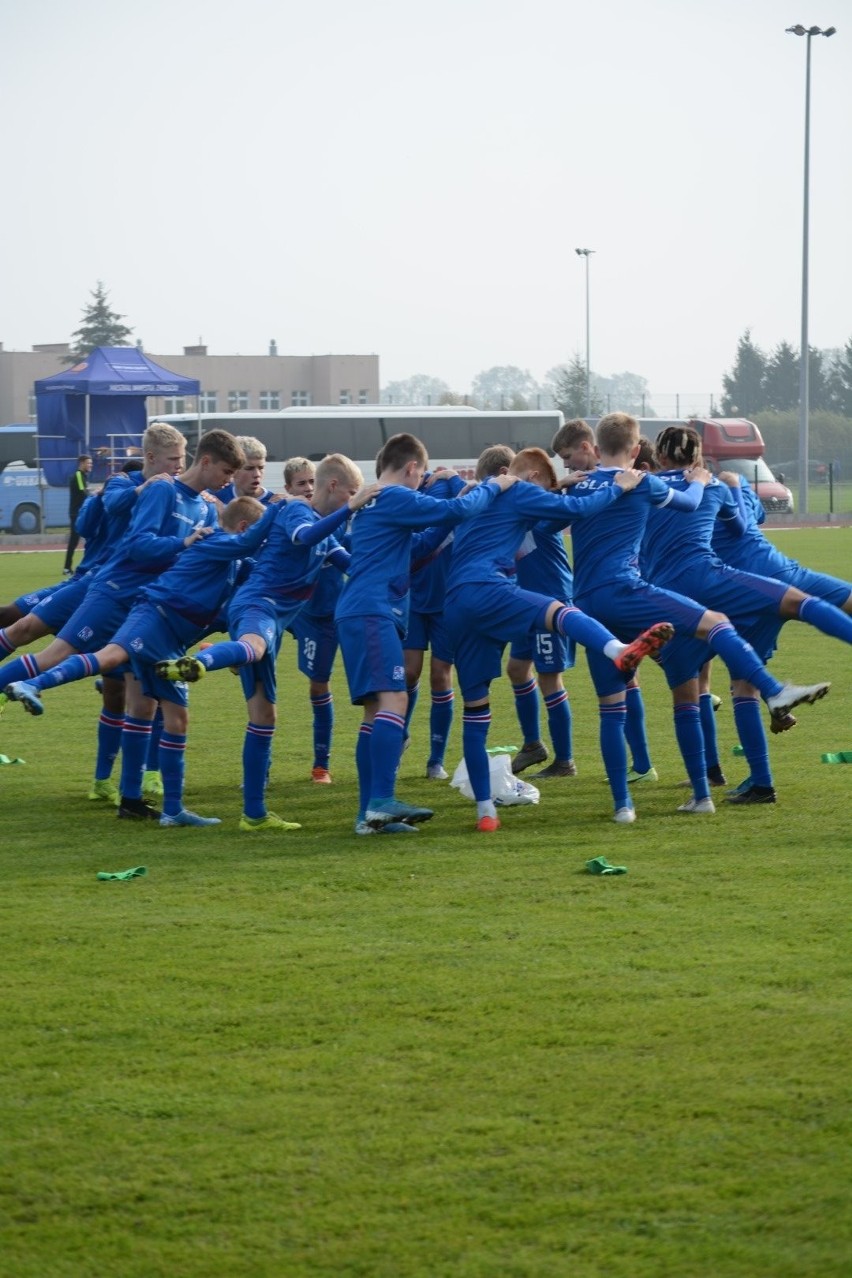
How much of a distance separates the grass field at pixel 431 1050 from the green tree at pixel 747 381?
98.3 metres

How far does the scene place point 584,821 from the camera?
25.3ft

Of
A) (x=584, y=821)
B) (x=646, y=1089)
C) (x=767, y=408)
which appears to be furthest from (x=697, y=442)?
(x=767, y=408)

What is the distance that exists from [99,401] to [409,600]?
3287cm

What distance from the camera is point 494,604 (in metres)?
7.50

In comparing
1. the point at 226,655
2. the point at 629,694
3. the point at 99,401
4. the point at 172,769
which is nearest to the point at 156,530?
the point at 226,655

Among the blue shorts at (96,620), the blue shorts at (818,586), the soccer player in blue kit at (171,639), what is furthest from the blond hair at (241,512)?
the blue shorts at (818,586)

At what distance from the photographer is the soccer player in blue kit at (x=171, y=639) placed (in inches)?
307

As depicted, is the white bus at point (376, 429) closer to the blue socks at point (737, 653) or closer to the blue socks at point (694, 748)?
the blue socks at point (694, 748)

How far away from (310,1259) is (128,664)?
512 centimetres

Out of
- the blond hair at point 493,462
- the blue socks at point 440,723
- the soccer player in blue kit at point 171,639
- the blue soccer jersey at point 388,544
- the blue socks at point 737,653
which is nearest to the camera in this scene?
the blue soccer jersey at point 388,544

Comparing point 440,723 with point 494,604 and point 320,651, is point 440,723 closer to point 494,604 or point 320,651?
point 320,651

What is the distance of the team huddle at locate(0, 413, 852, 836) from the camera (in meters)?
7.48

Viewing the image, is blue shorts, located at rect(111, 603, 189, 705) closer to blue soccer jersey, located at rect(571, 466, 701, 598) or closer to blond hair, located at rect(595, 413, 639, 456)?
blue soccer jersey, located at rect(571, 466, 701, 598)

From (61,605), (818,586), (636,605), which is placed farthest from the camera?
(61,605)
